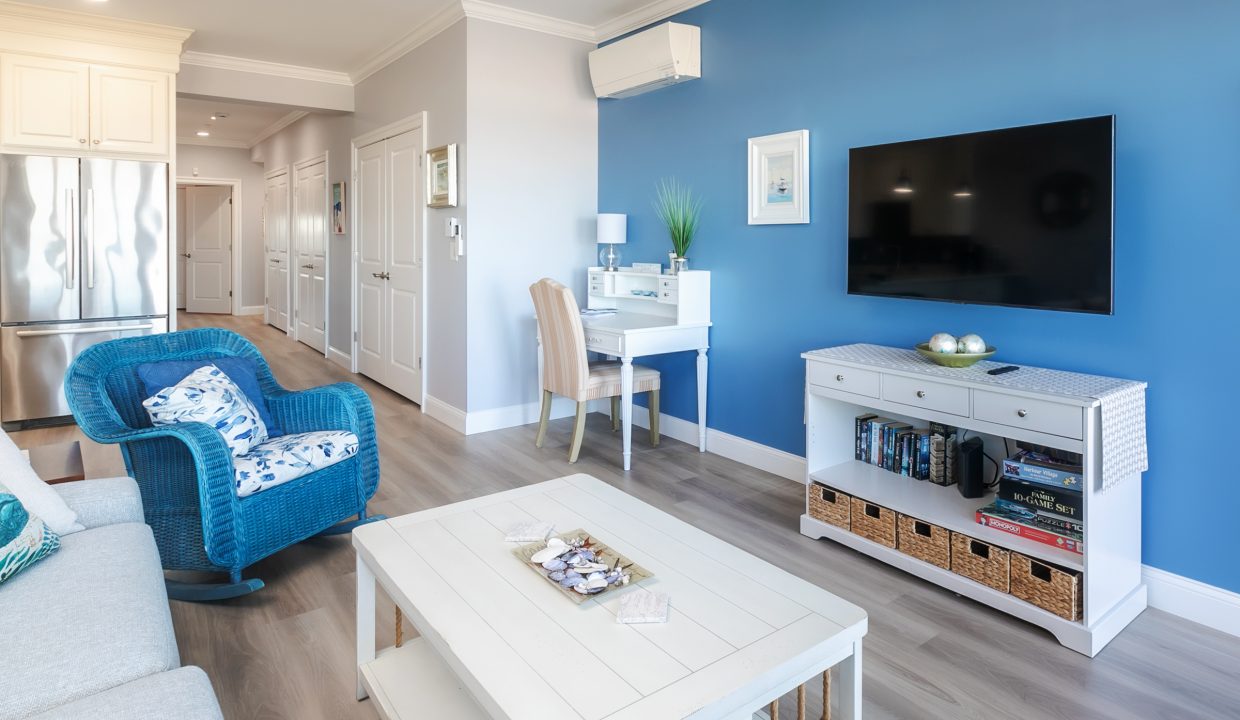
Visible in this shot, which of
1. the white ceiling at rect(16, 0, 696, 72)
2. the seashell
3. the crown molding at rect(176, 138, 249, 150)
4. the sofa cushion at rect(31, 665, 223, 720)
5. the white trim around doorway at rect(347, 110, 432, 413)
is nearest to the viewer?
the sofa cushion at rect(31, 665, 223, 720)

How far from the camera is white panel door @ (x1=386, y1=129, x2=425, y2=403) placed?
510 cm

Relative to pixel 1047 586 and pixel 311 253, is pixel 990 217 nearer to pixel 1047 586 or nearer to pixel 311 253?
pixel 1047 586

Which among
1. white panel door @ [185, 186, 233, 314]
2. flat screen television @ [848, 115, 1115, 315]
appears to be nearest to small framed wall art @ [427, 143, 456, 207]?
flat screen television @ [848, 115, 1115, 315]

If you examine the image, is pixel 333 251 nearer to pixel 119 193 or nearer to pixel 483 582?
pixel 119 193

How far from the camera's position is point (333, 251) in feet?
22.5

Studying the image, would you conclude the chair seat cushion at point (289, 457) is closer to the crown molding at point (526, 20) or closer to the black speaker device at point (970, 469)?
the black speaker device at point (970, 469)

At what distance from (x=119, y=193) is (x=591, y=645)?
4.69m

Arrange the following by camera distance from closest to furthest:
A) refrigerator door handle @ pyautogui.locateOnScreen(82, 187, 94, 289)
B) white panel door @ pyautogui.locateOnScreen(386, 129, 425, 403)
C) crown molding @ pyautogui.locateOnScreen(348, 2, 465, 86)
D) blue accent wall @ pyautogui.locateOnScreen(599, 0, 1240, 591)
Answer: blue accent wall @ pyautogui.locateOnScreen(599, 0, 1240, 591) < crown molding @ pyautogui.locateOnScreen(348, 2, 465, 86) < refrigerator door handle @ pyautogui.locateOnScreen(82, 187, 94, 289) < white panel door @ pyautogui.locateOnScreen(386, 129, 425, 403)

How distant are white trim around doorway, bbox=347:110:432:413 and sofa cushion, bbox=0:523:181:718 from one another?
339 centimetres

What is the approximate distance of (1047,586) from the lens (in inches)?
86.9

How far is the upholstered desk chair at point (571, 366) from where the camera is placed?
12.5 ft

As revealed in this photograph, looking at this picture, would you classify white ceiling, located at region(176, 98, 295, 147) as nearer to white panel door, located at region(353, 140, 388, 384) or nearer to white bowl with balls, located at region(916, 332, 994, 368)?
white panel door, located at region(353, 140, 388, 384)

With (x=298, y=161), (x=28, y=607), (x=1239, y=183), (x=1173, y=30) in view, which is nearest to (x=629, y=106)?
(x=1173, y=30)

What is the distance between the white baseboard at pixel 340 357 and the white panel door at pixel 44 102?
2.57 meters
